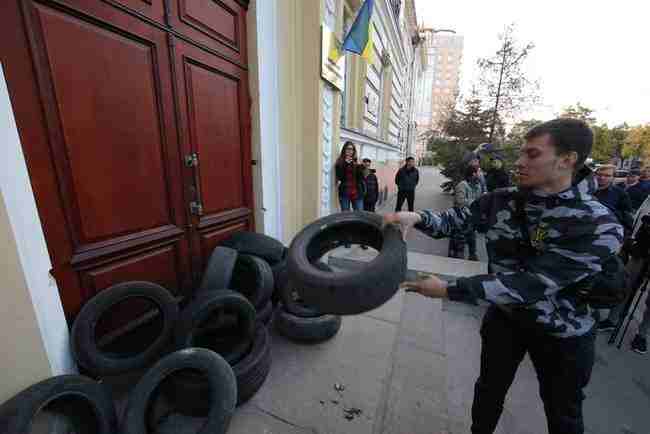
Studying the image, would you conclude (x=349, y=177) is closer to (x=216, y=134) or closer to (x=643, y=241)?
(x=216, y=134)

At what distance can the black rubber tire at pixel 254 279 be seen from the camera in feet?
7.68

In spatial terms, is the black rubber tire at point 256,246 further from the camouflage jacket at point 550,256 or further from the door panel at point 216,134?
the camouflage jacket at point 550,256

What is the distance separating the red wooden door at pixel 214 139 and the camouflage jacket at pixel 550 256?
2.37m

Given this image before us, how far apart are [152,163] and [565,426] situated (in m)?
3.02

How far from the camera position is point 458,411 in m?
1.92

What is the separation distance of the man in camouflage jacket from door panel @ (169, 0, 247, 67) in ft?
9.09

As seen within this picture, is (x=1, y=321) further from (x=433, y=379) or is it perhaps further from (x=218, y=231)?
(x=433, y=379)

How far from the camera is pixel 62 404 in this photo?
4.29 feet

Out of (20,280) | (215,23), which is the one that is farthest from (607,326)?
(215,23)

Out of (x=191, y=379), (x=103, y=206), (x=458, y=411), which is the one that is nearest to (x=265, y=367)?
(x=191, y=379)

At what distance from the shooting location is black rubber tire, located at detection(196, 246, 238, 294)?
213 cm

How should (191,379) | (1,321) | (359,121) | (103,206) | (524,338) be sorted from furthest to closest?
(359,121), (103,206), (191,379), (524,338), (1,321)

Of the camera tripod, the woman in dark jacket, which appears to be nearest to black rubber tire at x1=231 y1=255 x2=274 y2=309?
the woman in dark jacket

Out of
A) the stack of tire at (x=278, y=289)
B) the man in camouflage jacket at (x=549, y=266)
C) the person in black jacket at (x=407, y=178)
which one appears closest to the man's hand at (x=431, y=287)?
the man in camouflage jacket at (x=549, y=266)
